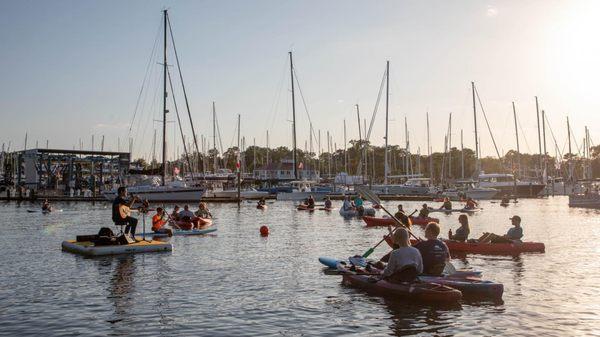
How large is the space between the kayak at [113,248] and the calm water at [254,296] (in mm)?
559

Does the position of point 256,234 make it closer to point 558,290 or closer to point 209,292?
point 209,292

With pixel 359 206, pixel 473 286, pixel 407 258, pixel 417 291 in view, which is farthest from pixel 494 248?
pixel 359 206

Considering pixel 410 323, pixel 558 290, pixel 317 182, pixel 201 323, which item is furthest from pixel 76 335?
pixel 317 182

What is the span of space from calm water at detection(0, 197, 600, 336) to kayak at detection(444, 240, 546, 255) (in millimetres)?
789

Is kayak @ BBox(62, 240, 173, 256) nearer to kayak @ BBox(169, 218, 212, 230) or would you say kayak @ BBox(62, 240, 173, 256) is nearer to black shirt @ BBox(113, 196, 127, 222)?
black shirt @ BBox(113, 196, 127, 222)

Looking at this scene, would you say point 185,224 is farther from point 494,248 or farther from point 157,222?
point 494,248

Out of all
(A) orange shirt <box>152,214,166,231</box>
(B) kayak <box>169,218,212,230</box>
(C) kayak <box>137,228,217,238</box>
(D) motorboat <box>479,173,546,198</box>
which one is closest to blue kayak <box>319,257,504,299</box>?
(C) kayak <box>137,228,217,238</box>

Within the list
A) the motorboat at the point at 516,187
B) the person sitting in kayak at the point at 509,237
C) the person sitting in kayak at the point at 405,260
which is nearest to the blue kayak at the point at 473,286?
the person sitting in kayak at the point at 405,260

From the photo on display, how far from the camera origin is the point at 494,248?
→ 25562 millimetres

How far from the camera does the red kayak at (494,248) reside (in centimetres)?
2556

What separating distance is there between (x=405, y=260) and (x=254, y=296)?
4.37 meters

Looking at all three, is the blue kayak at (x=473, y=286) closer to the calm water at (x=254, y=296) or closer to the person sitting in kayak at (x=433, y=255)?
the person sitting in kayak at (x=433, y=255)

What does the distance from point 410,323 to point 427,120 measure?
335ft

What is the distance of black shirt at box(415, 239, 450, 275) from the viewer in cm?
1652
